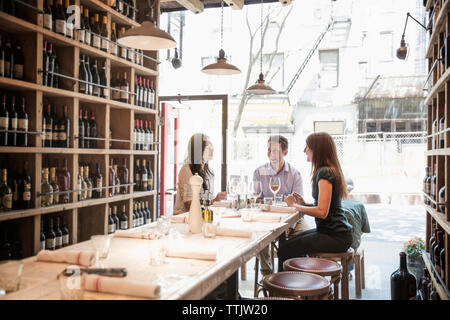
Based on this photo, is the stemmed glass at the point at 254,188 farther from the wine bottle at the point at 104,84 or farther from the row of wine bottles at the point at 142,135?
the wine bottle at the point at 104,84

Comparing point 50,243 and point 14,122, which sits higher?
point 14,122

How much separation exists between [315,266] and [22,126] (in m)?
2.13

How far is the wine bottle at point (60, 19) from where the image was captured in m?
2.98

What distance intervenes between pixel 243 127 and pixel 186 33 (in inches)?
164

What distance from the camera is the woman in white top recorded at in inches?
150

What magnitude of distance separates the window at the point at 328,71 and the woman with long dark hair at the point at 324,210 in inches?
443

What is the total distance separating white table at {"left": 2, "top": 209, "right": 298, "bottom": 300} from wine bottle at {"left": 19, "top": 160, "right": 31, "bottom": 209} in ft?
3.22

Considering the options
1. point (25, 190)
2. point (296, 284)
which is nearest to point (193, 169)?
point (25, 190)

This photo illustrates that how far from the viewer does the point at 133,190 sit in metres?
4.19

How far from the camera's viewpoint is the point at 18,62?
2779 millimetres

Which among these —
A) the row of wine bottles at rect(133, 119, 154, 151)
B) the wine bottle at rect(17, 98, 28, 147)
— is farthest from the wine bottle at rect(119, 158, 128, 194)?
the wine bottle at rect(17, 98, 28, 147)

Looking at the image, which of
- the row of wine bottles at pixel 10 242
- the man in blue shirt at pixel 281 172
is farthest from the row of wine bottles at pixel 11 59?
the man in blue shirt at pixel 281 172

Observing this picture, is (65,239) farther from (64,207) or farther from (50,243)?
(64,207)
